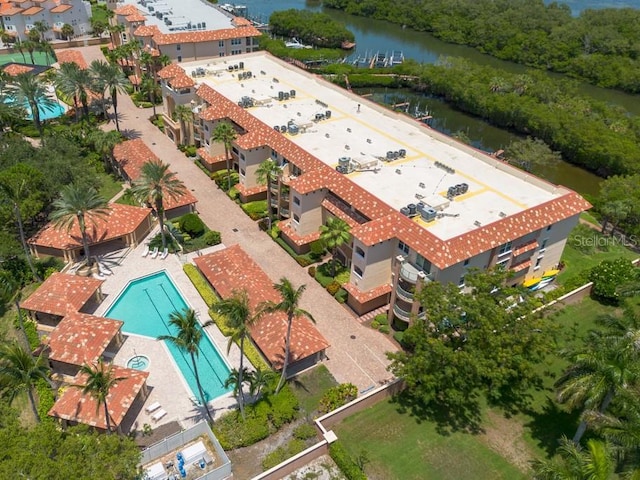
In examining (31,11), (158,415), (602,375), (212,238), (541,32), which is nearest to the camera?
(602,375)

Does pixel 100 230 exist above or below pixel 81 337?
above

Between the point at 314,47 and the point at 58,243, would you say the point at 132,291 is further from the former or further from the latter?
the point at 314,47

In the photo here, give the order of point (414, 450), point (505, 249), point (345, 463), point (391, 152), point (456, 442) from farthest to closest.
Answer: point (391, 152), point (505, 249), point (456, 442), point (414, 450), point (345, 463)

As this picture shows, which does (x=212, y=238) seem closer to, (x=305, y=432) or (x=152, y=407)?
(x=152, y=407)

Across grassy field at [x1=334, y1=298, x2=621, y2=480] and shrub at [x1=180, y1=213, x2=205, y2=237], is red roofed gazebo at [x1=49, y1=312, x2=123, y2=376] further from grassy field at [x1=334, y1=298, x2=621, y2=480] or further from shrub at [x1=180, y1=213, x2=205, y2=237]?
grassy field at [x1=334, y1=298, x2=621, y2=480]

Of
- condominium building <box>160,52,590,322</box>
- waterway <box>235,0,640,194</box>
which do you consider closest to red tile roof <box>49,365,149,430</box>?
condominium building <box>160,52,590,322</box>

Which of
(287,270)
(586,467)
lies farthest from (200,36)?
(586,467)

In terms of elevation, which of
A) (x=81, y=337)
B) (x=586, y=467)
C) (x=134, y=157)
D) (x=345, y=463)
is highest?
(x=586, y=467)
